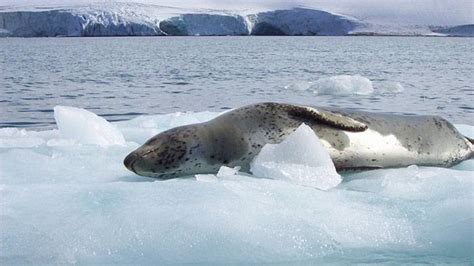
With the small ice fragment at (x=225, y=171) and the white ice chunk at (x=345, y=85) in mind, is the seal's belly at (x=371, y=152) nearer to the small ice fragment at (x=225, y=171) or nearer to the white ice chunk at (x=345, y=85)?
the small ice fragment at (x=225, y=171)

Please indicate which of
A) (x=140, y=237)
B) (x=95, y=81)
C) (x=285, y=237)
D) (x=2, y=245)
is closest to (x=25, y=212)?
(x=2, y=245)

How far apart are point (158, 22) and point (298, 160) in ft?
182

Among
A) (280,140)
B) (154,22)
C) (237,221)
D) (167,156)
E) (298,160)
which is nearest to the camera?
(237,221)

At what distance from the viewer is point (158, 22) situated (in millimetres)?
58500

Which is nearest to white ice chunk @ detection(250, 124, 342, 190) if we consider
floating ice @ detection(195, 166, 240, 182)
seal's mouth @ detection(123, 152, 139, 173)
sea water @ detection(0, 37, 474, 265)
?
sea water @ detection(0, 37, 474, 265)

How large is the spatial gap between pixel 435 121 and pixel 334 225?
6.91 ft

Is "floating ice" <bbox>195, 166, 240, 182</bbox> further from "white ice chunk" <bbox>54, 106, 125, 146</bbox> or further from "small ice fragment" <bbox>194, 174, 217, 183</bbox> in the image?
"white ice chunk" <bbox>54, 106, 125, 146</bbox>

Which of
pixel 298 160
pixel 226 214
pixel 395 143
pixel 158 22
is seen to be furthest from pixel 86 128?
pixel 158 22

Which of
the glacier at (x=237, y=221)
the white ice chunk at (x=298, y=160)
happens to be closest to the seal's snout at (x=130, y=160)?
the glacier at (x=237, y=221)

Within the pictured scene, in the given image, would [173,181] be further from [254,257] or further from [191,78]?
[191,78]

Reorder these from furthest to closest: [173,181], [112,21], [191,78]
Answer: [112,21], [191,78], [173,181]

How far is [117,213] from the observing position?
318 centimetres

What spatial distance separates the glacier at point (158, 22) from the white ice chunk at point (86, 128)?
150 feet

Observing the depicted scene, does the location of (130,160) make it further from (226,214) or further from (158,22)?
(158,22)
